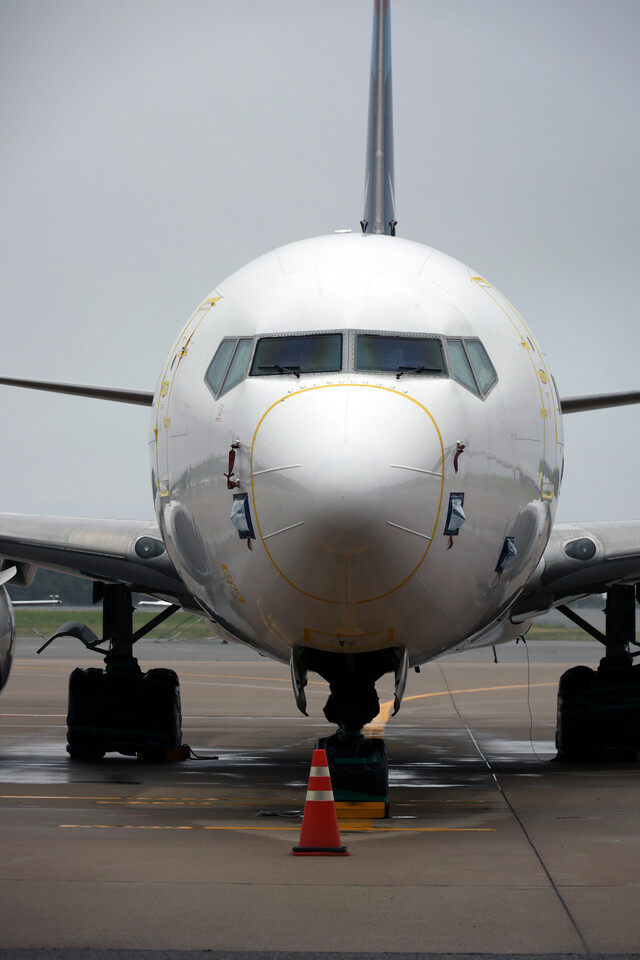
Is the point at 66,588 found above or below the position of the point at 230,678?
below

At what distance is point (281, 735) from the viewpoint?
17.4 meters

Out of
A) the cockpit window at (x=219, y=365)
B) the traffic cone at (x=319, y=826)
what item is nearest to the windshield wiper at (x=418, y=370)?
the cockpit window at (x=219, y=365)

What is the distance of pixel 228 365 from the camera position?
8938 millimetres

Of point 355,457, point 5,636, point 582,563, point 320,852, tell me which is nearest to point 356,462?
point 355,457

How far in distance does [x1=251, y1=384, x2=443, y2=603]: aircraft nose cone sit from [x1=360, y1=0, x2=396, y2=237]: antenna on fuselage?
5.94 m

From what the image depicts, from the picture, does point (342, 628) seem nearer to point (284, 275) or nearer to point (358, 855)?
point (358, 855)

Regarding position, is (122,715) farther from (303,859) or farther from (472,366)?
(472,366)

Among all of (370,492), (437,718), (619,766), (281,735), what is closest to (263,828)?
(370,492)

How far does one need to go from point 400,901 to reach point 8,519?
8211 millimetres

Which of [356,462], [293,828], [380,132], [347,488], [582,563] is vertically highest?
[380,132]

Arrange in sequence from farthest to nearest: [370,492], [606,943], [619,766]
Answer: [619,766] → [370,492] → [606,943]

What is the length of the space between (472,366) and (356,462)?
1687 mm

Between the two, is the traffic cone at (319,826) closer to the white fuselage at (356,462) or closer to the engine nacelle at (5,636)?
the white fuselage at (356,462)

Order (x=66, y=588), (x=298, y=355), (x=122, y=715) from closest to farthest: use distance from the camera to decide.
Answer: (x=298, y=355) < (x=122, y=715) < (x=66, y=588)
